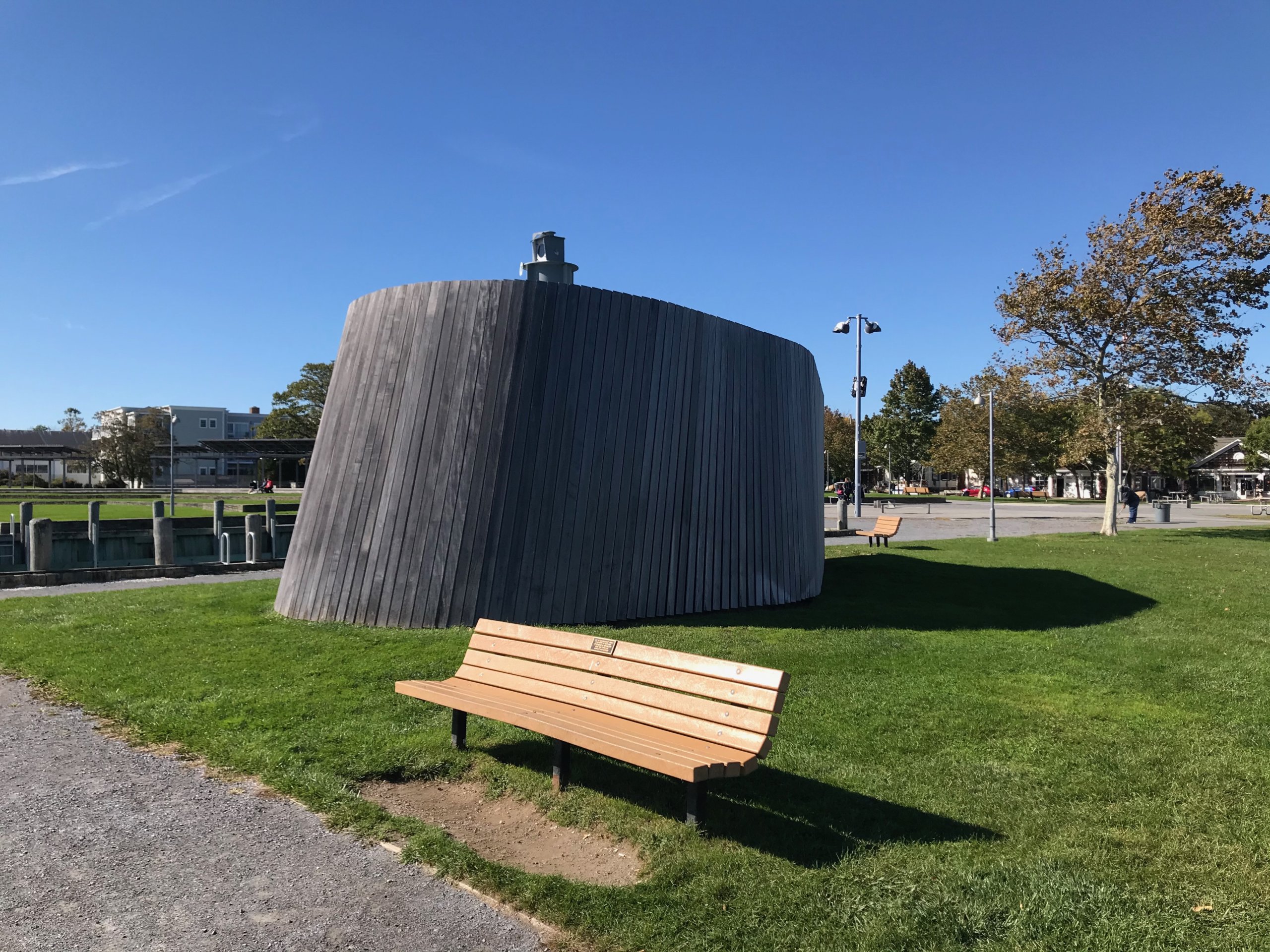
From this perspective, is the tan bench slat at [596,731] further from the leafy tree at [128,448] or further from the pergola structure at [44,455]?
the pergola structure at [44,455]

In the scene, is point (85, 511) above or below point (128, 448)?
below

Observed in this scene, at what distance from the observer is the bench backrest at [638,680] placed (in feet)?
13.7

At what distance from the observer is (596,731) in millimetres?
4398

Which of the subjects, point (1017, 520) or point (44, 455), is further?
A: point (44, 455)

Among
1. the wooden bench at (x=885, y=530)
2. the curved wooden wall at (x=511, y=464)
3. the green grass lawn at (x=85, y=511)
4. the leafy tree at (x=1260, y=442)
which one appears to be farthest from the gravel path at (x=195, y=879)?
the leafy tree at (x=1260, y=442)

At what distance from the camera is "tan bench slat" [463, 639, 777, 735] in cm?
417

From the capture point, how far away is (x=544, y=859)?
3.94 metres

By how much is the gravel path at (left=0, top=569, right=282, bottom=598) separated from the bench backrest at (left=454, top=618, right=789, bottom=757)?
9.29m

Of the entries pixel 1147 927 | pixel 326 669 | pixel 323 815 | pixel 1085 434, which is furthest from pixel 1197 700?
pixel 1085 434

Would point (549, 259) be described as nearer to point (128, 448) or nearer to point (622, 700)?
point (622, 700)

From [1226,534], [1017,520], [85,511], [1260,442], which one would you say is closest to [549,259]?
[1226,534]

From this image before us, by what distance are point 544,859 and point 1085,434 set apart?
88.1ft

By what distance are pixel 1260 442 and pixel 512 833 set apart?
287ft

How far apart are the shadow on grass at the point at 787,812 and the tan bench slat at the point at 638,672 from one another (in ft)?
1.73
